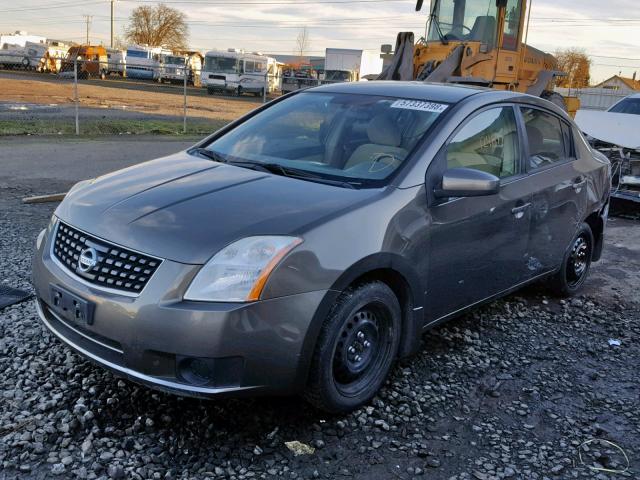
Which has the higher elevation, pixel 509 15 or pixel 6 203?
pixel 509 15

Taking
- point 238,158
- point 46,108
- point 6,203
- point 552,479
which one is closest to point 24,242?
point 6,203

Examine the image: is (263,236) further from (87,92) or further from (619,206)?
(87,92)

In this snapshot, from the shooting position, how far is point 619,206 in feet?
31.3

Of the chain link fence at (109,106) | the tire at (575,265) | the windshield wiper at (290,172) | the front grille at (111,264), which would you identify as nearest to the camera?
the front grille at (111,264)

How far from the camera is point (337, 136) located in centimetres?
415

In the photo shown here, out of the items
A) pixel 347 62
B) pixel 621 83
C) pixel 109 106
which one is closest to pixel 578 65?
pixel 621 83

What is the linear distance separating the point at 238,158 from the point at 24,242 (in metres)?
3.12

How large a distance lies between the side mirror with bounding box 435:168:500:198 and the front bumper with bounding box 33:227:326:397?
1082 mm

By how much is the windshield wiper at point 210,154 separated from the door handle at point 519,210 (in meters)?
1.90

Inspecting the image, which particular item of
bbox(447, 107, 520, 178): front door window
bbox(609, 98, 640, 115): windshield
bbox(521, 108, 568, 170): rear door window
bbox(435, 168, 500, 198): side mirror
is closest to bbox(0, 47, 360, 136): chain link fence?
bbox(609, 98, 640, 115): windshield

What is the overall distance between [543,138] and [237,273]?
118 inches

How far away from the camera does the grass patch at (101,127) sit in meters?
15.3

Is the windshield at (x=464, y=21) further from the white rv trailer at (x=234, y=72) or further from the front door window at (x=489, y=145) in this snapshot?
the white rv trailer at (x=234, y=72)

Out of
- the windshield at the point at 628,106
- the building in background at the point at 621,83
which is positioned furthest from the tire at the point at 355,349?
the building in background at the point at 621,83
